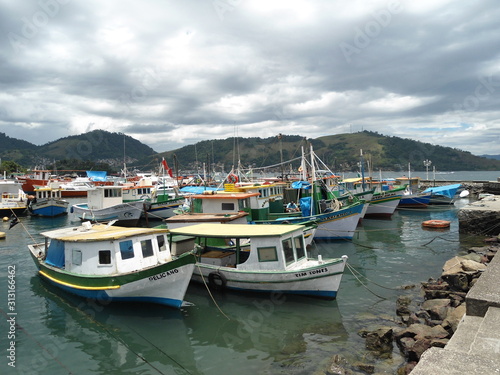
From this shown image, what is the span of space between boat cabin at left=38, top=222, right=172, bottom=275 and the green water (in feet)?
5.19

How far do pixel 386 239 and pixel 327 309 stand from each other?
16.4 metres

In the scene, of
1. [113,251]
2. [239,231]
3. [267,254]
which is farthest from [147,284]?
[267,254]

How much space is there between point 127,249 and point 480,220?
25280mm

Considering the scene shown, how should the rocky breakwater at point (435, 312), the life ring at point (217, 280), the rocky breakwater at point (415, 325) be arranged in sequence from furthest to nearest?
the life ring at point (217, 280)
the rocky breakwater at point (435, 312)
the rocky breakwater at point (415, 325)

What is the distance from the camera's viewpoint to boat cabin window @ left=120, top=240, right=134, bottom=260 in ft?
43.6

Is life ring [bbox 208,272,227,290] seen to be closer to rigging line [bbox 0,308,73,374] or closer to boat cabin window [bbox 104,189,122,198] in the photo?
rigging line [bbox 0,308,73,374]

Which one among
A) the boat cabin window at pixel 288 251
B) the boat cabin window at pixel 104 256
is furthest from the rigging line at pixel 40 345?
the boat cabin window at pixel 288 251

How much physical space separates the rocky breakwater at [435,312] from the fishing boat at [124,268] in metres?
7.46

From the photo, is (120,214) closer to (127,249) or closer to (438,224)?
(127,249)

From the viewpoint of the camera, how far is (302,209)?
2519 cm

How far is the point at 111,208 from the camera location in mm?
33906

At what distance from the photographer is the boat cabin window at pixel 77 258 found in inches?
547

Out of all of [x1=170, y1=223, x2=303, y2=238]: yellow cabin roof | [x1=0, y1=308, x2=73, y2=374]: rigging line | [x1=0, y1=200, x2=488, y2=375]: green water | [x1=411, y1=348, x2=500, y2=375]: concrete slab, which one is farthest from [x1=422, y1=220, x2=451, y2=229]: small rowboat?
[x1=0, y1=308, x2=73, y2=374]: rigging line

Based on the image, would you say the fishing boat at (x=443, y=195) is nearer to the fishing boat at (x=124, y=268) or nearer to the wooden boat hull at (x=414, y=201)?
the wooden boat hull at (x=414, y=201)
